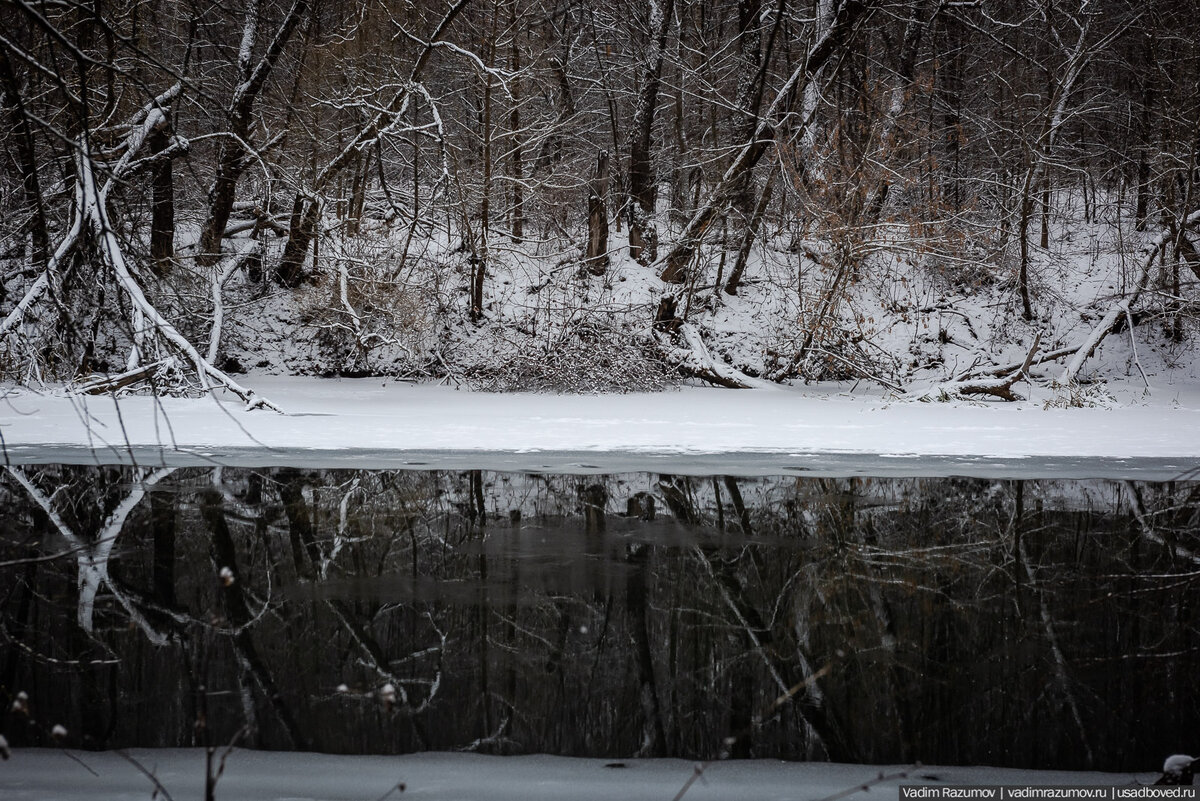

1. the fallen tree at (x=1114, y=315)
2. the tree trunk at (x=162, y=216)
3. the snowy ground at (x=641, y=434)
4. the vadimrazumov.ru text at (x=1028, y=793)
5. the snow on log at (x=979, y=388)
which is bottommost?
the vadimrazumov.ru text at (x=1028, y=793)

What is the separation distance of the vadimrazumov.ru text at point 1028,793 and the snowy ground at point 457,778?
49mm

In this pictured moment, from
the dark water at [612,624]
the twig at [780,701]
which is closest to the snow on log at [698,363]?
the dark water at [612,624]

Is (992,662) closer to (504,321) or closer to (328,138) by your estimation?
(504,321)

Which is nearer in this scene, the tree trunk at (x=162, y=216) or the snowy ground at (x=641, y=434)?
the snowy ground at (x=641, y=434)

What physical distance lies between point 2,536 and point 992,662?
6.66 meters

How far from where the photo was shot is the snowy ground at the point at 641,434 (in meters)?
10.2

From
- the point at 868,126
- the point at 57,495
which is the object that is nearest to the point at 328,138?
the point at 868,126

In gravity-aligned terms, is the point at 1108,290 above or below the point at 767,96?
below

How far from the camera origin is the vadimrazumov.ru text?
3400 millimetres

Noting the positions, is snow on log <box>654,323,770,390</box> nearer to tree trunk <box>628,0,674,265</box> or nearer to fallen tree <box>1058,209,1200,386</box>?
tree trunk <box>628,0,674,265</box>

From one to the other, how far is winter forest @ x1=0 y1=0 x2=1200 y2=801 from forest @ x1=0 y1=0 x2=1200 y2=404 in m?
0.15

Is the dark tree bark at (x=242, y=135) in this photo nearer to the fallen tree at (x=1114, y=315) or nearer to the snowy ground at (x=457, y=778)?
the fallen tree at (x=1114, y=315)

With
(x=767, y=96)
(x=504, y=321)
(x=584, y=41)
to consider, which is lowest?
(x=504, y=321)

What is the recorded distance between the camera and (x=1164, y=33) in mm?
20141
